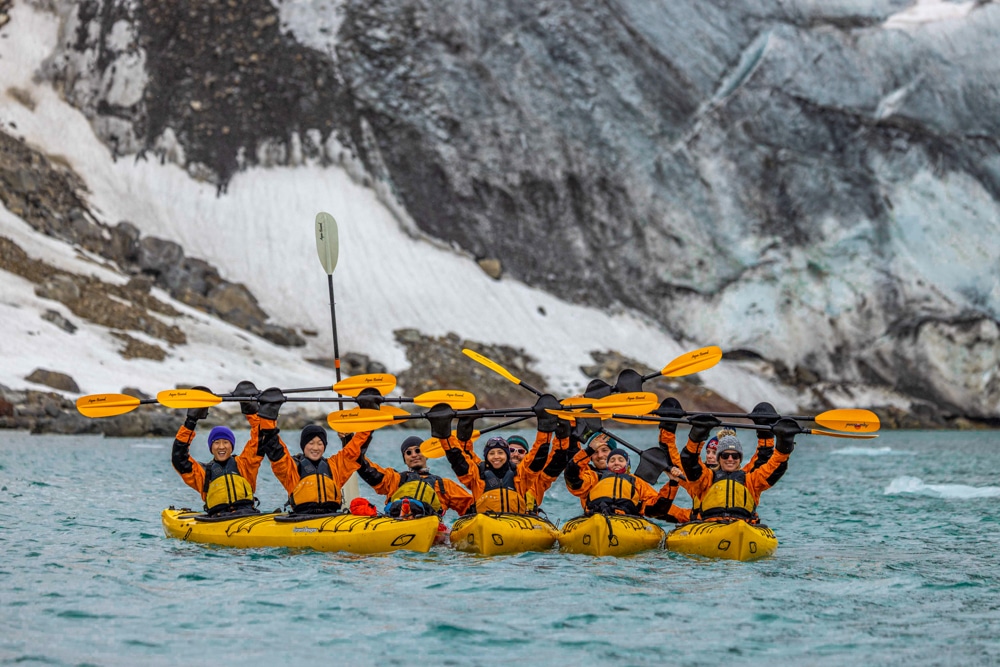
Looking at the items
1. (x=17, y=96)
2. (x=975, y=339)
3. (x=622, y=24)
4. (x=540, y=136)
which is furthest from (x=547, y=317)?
(x=17, y=96)

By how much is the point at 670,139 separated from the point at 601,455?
4557cm

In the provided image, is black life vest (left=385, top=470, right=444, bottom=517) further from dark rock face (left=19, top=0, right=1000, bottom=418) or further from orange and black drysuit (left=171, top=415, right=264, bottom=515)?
dark rock face (left=19, top=0, right=1000, bottom=418)

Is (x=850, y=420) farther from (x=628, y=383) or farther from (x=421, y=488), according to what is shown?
(x=421, y=488)

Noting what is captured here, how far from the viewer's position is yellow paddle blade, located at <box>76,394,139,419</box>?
1414 cm

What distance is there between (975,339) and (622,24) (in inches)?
924

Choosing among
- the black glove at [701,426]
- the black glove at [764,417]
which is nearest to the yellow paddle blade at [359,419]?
the black glove at [701,426]

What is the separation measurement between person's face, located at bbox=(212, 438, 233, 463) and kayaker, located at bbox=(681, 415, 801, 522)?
5256 millimetres

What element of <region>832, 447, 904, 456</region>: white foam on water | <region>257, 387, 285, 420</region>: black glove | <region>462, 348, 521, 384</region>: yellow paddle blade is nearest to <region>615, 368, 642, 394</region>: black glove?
<region>462, 348, 521, 384</region>: yellow paddle blade

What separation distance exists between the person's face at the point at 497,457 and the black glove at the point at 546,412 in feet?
2.40

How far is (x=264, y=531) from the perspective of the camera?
1219 cm

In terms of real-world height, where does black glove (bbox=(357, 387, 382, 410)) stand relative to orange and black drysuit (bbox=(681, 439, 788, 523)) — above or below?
above

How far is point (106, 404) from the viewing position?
14398 millimetres

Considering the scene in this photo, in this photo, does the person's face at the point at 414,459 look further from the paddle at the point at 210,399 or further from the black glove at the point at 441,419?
the black glove at the point at 441,419

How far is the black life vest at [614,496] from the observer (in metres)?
12.7
